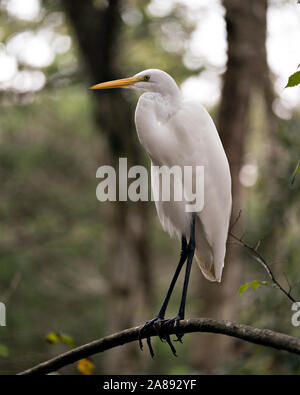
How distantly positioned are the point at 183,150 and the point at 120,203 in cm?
306

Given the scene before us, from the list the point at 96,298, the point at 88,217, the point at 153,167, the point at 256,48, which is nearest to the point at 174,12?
the point at 256,48

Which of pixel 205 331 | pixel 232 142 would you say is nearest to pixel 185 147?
pixel 205 331

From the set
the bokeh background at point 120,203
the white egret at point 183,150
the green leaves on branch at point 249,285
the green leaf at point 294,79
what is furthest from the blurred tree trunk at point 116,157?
the green leaf at point 294,79

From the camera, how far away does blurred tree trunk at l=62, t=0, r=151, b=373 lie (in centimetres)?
433

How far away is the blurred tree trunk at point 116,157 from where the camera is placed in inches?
171

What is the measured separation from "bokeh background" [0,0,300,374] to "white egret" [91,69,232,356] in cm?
56

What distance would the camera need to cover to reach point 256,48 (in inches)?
163

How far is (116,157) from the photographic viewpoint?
470 centimetres

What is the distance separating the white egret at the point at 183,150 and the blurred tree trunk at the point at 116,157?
2.77 metres

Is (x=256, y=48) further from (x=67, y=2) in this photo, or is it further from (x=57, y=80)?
(x=57, y=80)

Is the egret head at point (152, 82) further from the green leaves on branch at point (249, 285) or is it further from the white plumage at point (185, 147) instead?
the green leaves on branch at point (249, 285)

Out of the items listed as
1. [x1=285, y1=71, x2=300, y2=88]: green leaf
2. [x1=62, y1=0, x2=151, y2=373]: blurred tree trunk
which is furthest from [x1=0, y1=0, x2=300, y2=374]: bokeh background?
[x1=285, y1=71, x2=300, y2=88]: green leaf

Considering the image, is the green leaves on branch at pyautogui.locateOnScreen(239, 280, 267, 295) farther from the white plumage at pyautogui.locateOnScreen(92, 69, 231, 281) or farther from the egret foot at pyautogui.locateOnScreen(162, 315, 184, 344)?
the white plumage at pyautogui.locateOnScreen(92, 69, 231, 281)

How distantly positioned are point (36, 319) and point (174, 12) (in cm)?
397
